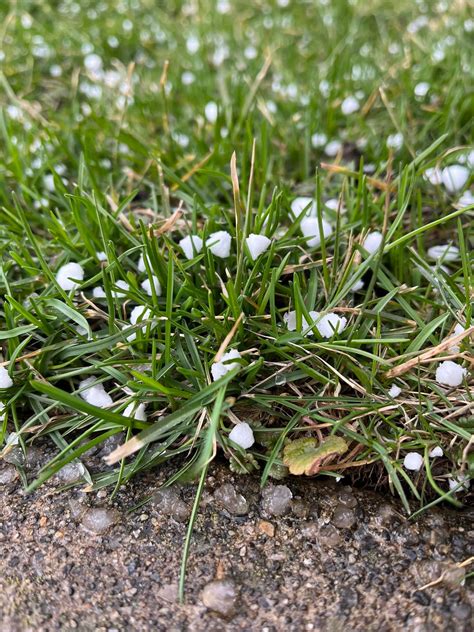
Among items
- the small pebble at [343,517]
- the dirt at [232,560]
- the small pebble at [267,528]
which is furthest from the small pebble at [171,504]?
the small pebble at [343,517]

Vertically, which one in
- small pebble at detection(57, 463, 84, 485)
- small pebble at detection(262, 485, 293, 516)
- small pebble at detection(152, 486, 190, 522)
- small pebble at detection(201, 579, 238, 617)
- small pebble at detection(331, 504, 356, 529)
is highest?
small pebble at detection(57, 463, 84, 485)

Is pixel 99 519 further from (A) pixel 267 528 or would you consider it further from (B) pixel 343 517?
(B) pixel 343 517

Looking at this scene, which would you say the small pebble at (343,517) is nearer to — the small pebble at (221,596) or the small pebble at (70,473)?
the small pebble at (221,596)

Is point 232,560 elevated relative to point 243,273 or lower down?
lower down

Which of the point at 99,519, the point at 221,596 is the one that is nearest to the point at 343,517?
the point at 221,596

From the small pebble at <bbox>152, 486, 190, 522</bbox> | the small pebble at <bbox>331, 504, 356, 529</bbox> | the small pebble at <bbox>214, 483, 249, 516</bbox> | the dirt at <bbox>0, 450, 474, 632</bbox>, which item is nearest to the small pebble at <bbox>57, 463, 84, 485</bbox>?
the dirt at <bbox>0, 450, 474, 632</bbox>

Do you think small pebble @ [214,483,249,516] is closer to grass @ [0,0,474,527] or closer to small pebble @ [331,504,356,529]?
grass @ [0,0,474,527]
